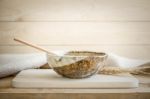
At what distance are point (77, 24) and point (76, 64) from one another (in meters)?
0.60

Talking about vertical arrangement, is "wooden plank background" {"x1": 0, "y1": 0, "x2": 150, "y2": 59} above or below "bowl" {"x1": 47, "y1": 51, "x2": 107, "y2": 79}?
above

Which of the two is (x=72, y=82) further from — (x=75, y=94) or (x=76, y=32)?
(x=76, y=32)

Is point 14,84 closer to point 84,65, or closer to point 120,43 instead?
point 84,65

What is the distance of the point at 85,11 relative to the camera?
1.52m

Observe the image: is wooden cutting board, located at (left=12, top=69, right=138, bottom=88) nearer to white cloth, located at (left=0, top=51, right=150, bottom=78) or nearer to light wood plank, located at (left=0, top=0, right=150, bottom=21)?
white cloth, located at (left=0, top=51, right=150, bottom=78)

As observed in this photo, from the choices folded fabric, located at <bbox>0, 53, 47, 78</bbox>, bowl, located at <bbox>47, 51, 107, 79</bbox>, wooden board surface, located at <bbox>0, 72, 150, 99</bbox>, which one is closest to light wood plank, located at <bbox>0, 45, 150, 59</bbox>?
folded fabric, located at <bbox>0, 53, 47, 78</bbox>

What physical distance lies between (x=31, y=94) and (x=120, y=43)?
2.57ft

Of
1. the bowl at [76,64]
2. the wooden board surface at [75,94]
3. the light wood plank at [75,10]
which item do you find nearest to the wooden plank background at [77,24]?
the light wood plank at [75,10]

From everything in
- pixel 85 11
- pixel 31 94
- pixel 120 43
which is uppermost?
pixel 85 11

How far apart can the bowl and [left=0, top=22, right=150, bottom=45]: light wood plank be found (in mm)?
561

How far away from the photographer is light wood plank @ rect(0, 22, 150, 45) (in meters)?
1.52

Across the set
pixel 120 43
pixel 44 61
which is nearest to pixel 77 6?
pixel 120 43

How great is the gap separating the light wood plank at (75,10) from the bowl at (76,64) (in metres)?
0.57

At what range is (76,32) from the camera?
1534 millimetres
